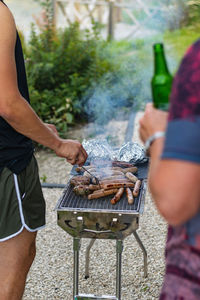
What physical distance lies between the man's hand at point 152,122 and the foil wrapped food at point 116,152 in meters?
1.50

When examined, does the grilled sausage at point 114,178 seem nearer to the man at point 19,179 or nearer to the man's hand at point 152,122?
the man at point 19,179

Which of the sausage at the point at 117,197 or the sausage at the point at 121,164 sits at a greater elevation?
the sausage at the point at 117,197

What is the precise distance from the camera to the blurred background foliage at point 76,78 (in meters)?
6.57

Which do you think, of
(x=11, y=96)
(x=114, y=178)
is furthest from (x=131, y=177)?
(x=11, y=96)

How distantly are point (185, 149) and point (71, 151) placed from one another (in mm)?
1268

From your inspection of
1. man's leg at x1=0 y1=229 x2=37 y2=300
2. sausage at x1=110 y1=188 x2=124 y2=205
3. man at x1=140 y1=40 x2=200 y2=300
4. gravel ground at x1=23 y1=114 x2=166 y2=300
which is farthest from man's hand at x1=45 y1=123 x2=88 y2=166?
gravel ground at x1=23 y1=114 x2=166 y2=300

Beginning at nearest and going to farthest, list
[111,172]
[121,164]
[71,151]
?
[71,151]
[111,172]
[121,164]

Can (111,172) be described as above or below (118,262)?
above

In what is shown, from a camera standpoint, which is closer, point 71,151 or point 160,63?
point 160,63

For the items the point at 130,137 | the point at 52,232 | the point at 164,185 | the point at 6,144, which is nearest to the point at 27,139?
the point at 6,144

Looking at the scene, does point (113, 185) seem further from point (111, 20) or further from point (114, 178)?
point (111, 20)

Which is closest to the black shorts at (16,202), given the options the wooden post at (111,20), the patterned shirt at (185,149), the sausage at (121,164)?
the sausage at (121,164)

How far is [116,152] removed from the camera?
3.19 m

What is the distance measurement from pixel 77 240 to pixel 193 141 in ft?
4.89
